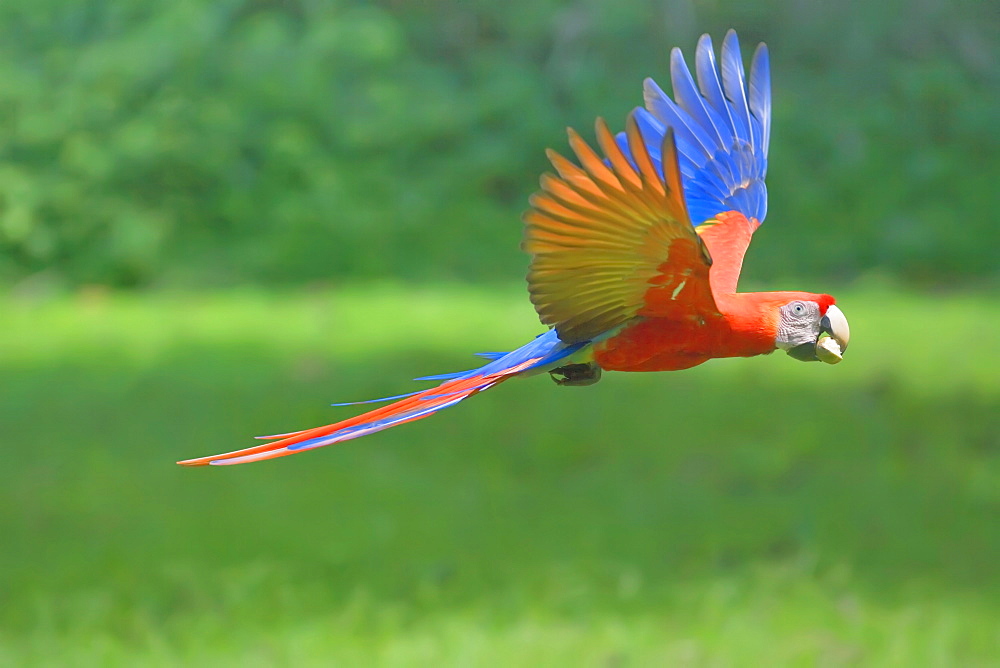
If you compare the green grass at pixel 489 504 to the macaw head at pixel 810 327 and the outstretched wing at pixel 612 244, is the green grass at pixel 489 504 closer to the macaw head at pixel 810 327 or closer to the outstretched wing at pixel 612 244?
the macaw head at pixel 810 327

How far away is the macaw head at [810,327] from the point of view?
1750 mm

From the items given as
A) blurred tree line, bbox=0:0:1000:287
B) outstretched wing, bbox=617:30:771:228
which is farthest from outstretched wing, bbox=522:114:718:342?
blurred tree line, bbox=0:0:1000:287

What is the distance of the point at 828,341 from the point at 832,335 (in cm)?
1

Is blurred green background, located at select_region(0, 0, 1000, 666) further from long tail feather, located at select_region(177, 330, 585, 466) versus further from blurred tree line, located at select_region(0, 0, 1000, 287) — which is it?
long tail feather, located at select_region(177, 330, 585, 466)

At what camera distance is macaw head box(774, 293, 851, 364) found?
1750 mm

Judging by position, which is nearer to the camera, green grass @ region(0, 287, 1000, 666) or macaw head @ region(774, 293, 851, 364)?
macaw head @ region(774, 293, 851, 364)

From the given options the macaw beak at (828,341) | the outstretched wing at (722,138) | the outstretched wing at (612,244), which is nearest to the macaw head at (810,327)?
the macaw beak at (828,341)

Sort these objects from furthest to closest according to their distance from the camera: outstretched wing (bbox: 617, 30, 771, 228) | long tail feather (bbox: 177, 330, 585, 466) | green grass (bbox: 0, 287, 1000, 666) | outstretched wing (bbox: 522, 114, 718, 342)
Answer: green grass (bbox: 0, 287, 1000, 666), outstretched wing (bbox: 617, 30, 771, 228), long tail feather (bbox: 177, 330, 585, 466), outstretched wing (bbox: 522, 114, 718, 342)

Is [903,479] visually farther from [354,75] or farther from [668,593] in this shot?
[354,75]

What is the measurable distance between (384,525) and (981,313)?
3.25 metres

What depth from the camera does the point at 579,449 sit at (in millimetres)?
4965

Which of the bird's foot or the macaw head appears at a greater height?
the macaw head

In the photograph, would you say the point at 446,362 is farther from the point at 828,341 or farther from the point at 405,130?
the point at 828,341

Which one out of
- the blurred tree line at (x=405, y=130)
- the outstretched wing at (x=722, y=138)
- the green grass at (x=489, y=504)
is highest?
the blurred tree line at (x=405, y=130)
